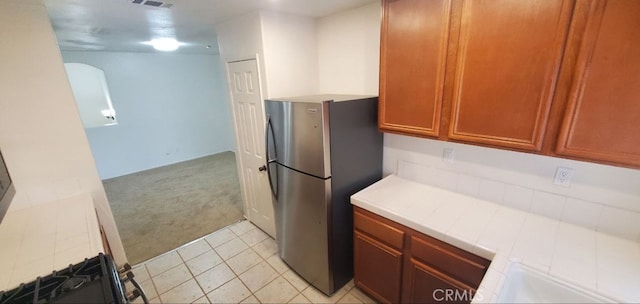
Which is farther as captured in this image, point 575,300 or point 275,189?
point 275,189

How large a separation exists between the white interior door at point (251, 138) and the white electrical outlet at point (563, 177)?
2.13 meters

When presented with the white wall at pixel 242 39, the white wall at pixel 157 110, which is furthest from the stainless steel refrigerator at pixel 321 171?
the white wall at pixel 157 110

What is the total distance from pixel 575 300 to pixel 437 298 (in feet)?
2.03

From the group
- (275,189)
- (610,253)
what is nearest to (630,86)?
(610,253)

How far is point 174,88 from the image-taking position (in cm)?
518

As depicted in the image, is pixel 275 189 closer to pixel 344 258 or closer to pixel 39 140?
pixel 344 258

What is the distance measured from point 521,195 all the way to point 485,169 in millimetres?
237

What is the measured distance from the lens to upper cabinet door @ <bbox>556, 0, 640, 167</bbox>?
36.7 inches

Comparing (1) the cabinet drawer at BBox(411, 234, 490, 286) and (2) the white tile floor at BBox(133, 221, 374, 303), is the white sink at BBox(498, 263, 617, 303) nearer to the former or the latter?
(1) the cabinet drawer at BBox(411, 234, 490, 286)

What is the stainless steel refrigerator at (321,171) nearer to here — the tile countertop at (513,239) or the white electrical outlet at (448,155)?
the tile countertop at (513,239)

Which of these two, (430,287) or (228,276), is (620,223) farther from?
Result: (228,276)

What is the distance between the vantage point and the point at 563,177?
4.56 feet

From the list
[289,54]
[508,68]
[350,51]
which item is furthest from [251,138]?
[508,68]

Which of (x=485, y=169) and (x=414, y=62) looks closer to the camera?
(x=414, y=62)
